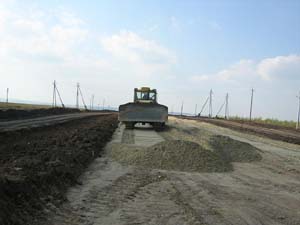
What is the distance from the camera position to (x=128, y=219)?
6.92 meters

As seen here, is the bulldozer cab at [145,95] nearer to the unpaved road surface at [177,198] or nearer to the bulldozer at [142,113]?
the bulldozer at [142,113]

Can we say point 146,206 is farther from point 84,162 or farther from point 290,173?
point 290,173

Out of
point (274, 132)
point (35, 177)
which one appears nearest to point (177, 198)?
point (35, 177)

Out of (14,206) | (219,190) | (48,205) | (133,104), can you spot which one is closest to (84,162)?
(219,190)

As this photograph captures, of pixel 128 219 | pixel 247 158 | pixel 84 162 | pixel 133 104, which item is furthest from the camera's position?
pixel 133 104

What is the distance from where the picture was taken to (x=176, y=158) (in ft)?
44.8

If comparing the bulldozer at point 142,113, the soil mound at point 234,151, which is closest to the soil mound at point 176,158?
the soil mound at point 234,151

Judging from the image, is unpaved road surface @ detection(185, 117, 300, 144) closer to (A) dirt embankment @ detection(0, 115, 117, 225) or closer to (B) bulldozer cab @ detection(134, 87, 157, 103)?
(B) bulldozer cab @ detection(134, 87, 157, 103)

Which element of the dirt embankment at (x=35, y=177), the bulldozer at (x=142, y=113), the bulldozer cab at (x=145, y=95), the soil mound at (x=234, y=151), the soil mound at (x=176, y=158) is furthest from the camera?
the bulldozer cab at (x=145, y=95)

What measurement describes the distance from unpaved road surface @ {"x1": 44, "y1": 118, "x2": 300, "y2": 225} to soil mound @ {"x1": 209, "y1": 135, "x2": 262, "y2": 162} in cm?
279

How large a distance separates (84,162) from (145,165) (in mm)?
1860

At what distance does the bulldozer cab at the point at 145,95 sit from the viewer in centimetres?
3338

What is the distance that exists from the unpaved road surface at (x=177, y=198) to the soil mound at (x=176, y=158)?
0.59 meters

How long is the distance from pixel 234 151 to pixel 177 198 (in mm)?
9037
